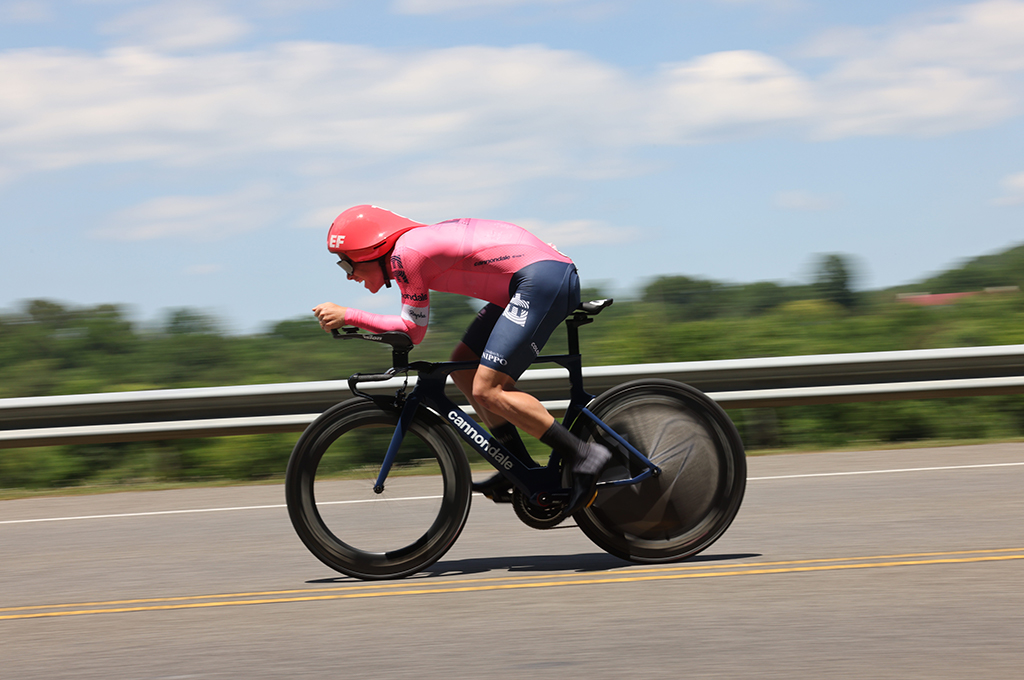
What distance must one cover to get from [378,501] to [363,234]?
→ 4.26 ft

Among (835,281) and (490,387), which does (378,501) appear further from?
(835,281)

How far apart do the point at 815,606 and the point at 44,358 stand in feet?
29.6

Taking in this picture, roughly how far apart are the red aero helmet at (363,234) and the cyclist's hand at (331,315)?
249 mm

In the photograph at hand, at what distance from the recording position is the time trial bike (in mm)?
5156

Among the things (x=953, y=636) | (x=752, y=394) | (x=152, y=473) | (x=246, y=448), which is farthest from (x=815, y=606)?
(x=152, y=473)

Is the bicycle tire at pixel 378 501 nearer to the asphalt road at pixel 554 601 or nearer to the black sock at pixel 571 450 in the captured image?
the asphalt road at pixel 554 601

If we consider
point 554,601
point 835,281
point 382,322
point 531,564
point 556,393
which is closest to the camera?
point 554,601

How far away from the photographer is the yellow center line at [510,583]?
4910mm

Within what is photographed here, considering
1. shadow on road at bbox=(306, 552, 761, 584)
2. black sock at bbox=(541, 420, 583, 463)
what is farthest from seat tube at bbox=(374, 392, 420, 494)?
black sock at bbox=(541, 420, 583, 463)

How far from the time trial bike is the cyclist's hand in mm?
115

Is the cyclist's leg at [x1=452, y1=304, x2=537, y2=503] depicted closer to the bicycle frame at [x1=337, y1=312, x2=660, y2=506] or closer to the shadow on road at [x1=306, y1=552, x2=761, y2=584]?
the bicycle frame at [x1=337, y1=312, x2=660, y2=506]

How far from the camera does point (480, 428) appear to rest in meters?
5.22

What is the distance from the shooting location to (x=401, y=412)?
205 inches

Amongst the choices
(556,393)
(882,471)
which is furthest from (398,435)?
(882,471)
